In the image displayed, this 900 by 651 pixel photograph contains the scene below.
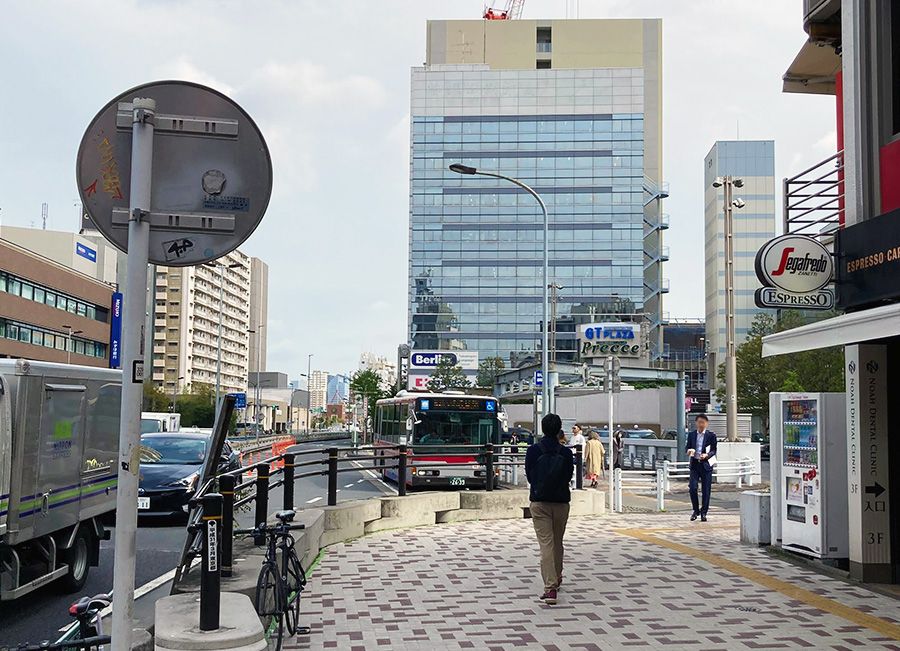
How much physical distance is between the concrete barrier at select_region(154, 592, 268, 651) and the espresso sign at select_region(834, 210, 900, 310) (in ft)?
23.6

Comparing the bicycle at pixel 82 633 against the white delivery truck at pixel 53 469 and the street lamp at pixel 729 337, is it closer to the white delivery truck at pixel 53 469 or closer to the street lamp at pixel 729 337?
the white delivery truck at pixel 53 469

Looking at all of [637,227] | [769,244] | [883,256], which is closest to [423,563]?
[769,244]

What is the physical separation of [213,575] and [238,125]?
2692 mm

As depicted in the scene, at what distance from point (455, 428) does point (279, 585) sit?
19328mm

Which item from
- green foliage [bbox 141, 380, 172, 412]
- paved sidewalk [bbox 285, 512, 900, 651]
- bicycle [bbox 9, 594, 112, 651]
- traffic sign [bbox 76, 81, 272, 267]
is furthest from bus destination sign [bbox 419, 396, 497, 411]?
green foliage [bbox 141, 380, 172, 412]

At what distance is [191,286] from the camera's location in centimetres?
15025

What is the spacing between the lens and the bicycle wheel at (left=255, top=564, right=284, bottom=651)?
7000mm

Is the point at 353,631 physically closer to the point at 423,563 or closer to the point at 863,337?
the point at 423,563

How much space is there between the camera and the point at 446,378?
256ft

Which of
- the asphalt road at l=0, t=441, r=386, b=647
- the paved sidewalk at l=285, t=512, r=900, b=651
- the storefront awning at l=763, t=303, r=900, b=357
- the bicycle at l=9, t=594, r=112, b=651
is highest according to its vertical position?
the storefront awning at l=763, t=303, r=900, b=357

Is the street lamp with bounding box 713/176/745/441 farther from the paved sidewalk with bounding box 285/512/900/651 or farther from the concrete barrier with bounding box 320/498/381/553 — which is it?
the concrete barrier with bounding box 320/498/381/553

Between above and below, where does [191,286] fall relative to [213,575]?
above

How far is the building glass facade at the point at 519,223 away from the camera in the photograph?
108375mm

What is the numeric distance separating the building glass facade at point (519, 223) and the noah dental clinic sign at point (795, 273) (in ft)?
317
